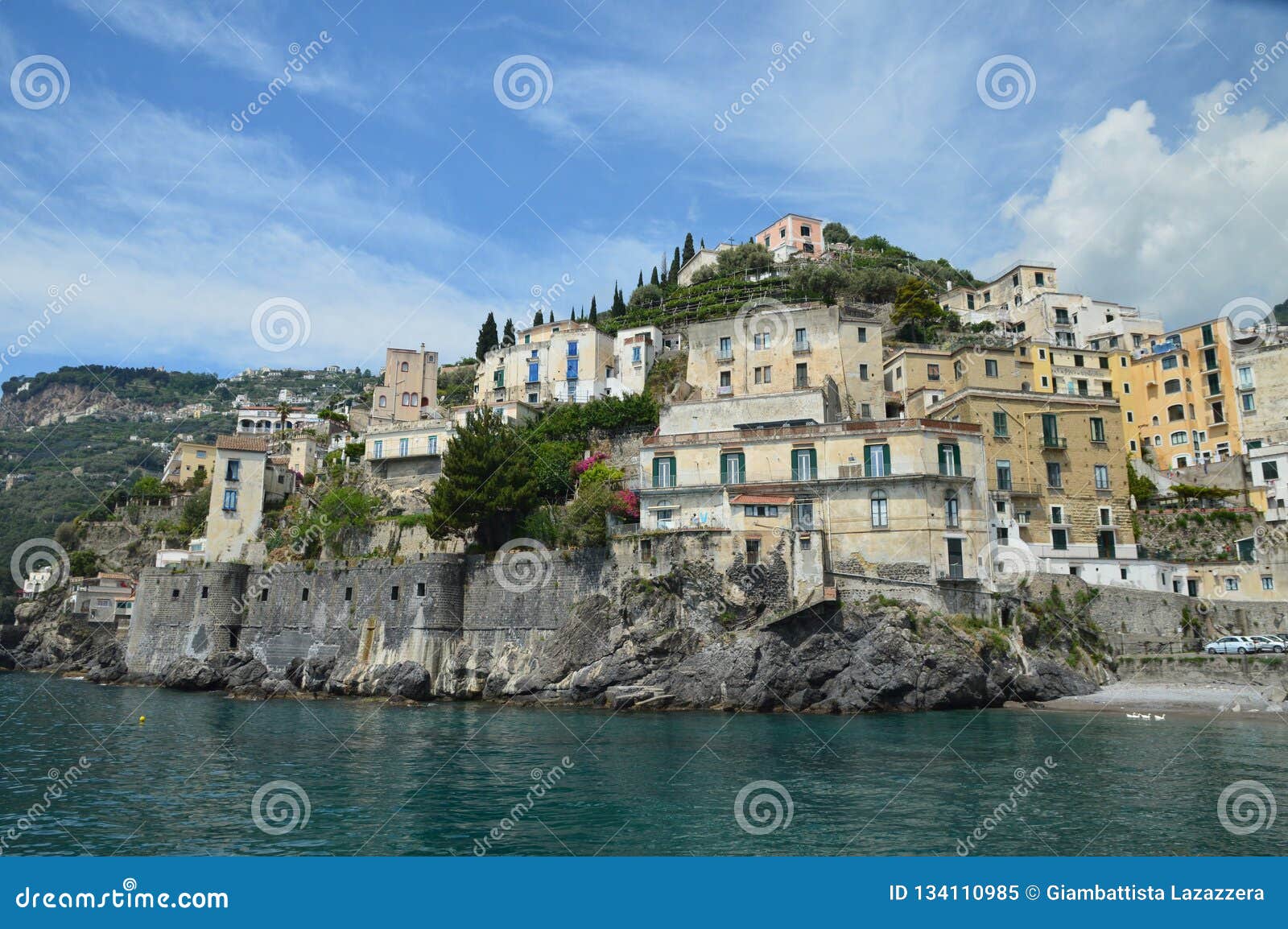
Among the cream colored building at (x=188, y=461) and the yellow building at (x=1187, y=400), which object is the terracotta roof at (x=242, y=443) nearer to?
the cream colored building at (x=188, y=461)

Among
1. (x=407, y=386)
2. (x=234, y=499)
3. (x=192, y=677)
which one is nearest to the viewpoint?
(x=192, y=677)

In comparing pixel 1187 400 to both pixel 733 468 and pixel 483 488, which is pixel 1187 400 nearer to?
pixel 733 468

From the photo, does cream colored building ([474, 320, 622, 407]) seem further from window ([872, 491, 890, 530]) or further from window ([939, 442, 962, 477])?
window ([939, 442, 962, 477])

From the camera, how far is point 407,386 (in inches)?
2928

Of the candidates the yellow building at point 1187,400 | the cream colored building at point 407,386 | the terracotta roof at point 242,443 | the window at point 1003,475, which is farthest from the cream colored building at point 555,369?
the yellow building at point 1187,400

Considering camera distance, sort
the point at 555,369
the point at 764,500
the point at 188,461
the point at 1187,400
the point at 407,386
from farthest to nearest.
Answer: the point at 188,461
the point at 407,386
the point at 555,369
the point at 1187,400
the point at 764,500

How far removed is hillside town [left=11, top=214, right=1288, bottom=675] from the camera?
41.6 meters

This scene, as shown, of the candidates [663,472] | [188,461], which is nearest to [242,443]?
[188,461]

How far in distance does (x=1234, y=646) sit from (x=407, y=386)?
196ft

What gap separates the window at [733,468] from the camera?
4444 cm

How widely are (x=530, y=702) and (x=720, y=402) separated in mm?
19170

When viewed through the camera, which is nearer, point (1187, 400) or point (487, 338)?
point (1187, 400)

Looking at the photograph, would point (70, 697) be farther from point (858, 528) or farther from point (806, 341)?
point (806, 341)

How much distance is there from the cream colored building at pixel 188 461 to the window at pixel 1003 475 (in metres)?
68.8
